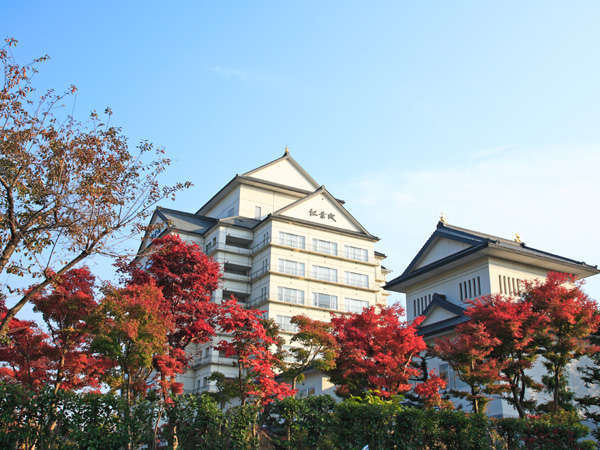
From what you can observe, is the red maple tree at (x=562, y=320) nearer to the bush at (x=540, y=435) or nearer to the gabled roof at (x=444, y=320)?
the bush at (x=540, y=435)

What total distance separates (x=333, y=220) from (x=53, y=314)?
1397 inches

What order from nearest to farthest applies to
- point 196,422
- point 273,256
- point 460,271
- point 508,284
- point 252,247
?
point 196,422 → point 508,284 → point 460,271 → point 273,256 → point 252,247

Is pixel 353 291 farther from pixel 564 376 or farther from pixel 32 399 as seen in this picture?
pixel 32 399

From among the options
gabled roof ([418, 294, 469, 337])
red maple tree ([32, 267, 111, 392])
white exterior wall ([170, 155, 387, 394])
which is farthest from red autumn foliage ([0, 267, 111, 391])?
white exterior wall ([170, 155, 387, 394])

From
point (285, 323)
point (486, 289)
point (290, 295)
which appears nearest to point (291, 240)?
point (290, 295)

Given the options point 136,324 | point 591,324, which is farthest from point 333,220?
point 136,324

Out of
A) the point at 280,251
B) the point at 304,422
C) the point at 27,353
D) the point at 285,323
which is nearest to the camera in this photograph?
the point at 304,422

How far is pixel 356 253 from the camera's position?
55.7 m

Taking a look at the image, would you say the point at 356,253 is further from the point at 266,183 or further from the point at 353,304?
the point at 266,183

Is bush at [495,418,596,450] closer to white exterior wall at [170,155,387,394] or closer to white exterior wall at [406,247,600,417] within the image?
white exterior wall at [406,247,600,417]

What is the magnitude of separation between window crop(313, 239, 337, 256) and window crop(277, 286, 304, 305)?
15.0 ft

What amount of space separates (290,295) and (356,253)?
8551 mm

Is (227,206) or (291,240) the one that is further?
(227,206)

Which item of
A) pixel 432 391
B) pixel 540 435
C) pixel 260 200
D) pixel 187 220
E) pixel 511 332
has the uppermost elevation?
pixel 260 200
